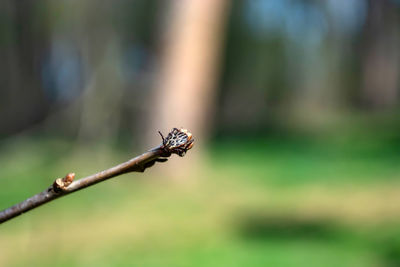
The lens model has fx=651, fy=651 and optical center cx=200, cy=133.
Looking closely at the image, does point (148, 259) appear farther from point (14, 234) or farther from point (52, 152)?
point (52, 152)

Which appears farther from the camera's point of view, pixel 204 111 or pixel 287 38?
pixel 287 38

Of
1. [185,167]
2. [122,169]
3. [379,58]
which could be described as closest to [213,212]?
[185,167]

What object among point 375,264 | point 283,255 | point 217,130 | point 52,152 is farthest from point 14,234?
point 217,130

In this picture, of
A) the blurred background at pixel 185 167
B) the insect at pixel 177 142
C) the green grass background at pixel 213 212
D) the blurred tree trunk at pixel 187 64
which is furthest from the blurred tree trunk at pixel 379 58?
the insect at pixel 177 142

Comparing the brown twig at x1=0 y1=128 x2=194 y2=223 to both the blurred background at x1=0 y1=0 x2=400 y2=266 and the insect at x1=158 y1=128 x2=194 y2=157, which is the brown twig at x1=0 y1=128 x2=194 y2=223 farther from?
the blurred background at x1=0 y1=0 x2=400 y2=266

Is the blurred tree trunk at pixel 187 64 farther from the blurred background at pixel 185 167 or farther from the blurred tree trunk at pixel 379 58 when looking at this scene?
the blurred tree trunk at pixel 379 58

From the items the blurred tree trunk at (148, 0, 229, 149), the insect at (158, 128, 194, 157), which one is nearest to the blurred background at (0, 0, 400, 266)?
the blurred tree trunk at (148, 0, 229, 149)

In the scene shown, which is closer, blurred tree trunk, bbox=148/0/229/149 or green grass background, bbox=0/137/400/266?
green grass background, bbox=0/137/400/266
